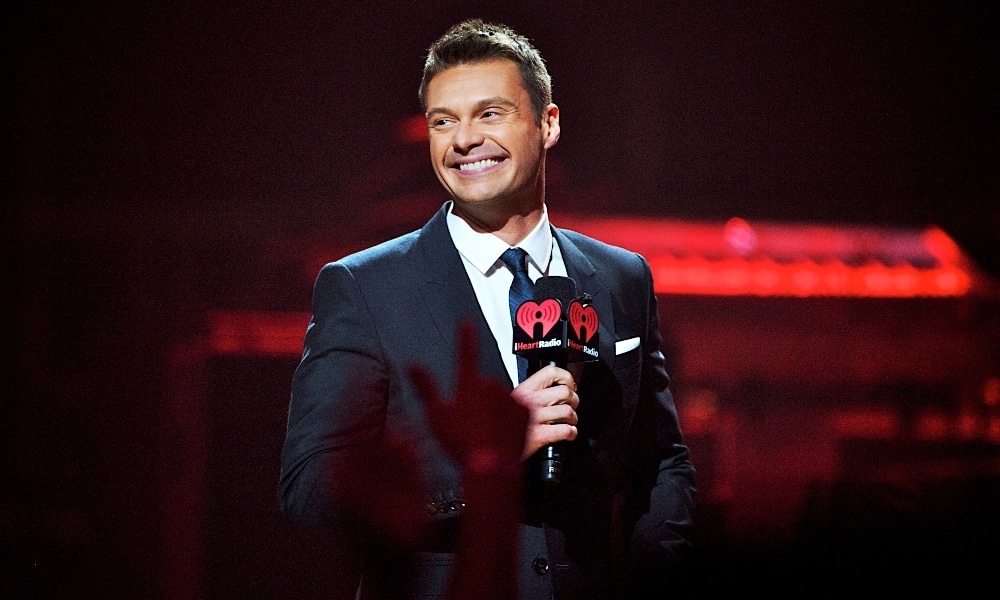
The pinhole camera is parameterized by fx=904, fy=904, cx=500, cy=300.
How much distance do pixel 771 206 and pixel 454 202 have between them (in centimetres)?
130

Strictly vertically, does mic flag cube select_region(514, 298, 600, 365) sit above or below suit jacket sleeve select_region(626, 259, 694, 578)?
above

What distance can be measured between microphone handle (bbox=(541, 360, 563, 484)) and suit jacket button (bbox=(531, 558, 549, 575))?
9.2 inches

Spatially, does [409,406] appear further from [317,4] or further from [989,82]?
[989,82]

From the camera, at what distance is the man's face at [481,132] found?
183 cm

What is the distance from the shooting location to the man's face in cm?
183

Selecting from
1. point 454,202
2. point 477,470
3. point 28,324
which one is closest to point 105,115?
point 28,324

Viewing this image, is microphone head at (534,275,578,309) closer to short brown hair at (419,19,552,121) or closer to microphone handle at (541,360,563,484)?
microphone handle at (541,360,563,484)

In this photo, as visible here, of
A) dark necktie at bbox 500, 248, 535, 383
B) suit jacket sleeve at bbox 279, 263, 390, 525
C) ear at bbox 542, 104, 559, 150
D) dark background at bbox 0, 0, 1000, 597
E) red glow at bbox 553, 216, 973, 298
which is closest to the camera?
suit jacket sleeve at bbox 279, 263, 390, 525

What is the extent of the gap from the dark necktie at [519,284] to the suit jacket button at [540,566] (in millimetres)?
330

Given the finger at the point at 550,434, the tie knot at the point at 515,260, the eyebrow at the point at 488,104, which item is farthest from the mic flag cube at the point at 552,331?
the eyebrow at the point at 488,104

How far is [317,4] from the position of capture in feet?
8.21

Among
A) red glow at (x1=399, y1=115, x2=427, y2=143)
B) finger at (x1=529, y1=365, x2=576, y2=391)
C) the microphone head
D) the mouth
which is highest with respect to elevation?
red glow at (x1=399, y1=115, x2=427, y2=143)

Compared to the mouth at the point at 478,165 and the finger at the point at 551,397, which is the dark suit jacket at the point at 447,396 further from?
the finger at the point at 551,397

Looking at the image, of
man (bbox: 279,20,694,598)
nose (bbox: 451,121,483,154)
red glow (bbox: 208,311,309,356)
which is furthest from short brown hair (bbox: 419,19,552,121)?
red glow (bbox: 208,311,309,356)
